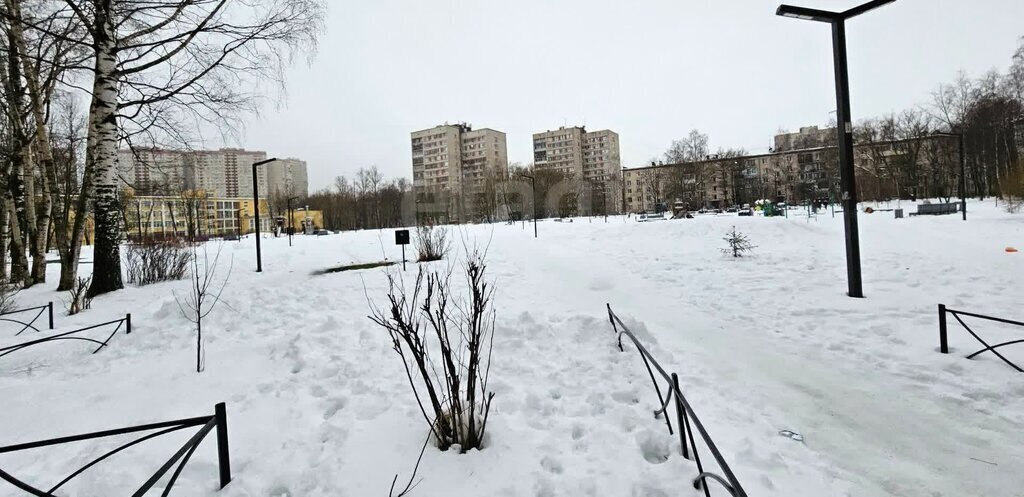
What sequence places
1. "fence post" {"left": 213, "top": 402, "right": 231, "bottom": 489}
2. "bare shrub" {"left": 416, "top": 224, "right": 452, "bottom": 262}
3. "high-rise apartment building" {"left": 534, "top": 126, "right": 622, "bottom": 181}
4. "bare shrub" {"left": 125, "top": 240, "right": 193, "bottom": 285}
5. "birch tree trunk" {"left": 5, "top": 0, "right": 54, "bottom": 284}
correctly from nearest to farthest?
"fence post" {"left": 213, "top": 402, "right": 231, "bottom": 489}
"birch tree trunk" {"left": 5, "top": 0, "right": 54, "bottom": 284}
"bare shrub" {"left": 125, "top": 240, "right": 193, "bottom": 285}
"bare shrub" {"left": 416, "top": 224, "right": 452, "bottom": 262}
"high-rise apartment building" {"left": 534, "top": 126, "right": 622, "bottom": 181}

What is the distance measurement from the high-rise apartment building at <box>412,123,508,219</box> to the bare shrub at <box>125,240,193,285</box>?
81639 millimetres

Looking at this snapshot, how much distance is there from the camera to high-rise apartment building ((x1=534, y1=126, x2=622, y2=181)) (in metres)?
99.3

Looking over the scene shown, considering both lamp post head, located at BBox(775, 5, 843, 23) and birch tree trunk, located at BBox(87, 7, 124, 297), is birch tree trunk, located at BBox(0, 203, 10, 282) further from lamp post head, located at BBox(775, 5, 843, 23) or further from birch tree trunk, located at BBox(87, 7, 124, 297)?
lamp post head, located at BBox(775, 5, 843, 23)

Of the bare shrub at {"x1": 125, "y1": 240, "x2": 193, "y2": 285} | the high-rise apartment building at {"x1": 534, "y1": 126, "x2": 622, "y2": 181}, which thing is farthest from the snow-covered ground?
the high-rise apartment building at {"x1": 534, "y1": 126, "x2": 622, "y2": 181}

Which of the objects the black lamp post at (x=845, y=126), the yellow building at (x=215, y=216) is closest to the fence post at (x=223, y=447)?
the black lamp post at (x=845, y=126)

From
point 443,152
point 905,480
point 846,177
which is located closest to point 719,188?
point 443,152

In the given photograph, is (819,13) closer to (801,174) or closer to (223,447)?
(223,447)

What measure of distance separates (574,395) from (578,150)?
329 feet

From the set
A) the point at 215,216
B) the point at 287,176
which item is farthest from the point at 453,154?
the point at 215,216

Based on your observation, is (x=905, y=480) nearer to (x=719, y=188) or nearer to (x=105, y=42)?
(x=105, y=42)

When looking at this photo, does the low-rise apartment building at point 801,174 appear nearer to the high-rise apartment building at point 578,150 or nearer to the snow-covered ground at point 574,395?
the high-rise apartment building at point 578,150

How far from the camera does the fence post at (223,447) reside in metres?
2.65

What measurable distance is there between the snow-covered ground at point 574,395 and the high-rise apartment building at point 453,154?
87329 millimetres

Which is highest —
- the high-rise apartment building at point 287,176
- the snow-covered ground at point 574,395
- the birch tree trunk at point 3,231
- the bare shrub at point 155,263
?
the high-rise apartment building at point 287,176
